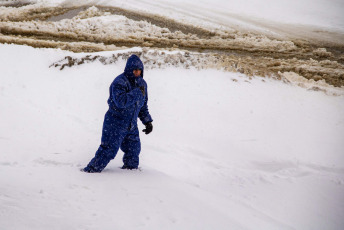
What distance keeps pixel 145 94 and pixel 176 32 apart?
11.1 metres

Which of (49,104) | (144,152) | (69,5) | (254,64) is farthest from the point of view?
(69,5)

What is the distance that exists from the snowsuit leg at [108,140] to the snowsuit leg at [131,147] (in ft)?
0.59

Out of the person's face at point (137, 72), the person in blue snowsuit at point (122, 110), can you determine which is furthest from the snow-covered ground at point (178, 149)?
the person's face at point (137, 72)

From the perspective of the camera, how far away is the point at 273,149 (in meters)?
5.79

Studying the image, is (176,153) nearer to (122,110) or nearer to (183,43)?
(122,110)

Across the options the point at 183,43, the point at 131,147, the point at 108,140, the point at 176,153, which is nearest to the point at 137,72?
the point at 108,140

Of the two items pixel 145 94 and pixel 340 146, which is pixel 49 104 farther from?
pixel 340 146

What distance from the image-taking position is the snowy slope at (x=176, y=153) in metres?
2.56

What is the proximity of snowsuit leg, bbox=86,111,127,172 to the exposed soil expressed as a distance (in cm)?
552

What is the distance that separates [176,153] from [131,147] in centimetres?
172

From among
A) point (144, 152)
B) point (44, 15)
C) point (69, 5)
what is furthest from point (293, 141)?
point (69, 5)

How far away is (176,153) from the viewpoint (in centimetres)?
536

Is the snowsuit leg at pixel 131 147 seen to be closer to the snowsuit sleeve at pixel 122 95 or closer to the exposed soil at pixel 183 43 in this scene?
the snowsuit sleeve at pixel 122 95

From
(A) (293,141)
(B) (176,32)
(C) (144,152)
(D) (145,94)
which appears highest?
(B) (176,32)
